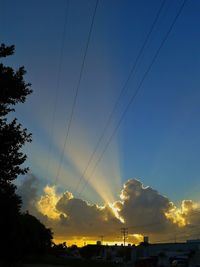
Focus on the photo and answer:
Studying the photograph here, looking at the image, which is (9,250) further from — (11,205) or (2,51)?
(2,51)

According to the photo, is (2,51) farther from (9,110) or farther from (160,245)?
(160,245)

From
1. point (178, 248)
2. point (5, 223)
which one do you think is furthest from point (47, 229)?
point (5, 223)

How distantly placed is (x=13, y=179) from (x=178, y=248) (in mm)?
134100

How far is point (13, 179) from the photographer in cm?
2786

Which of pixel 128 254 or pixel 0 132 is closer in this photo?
pixel 0 132

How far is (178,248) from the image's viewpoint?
15512cm

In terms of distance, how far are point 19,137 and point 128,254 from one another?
178655 mm

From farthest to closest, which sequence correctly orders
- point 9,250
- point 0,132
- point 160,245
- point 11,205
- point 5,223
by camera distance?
point 160,245, point 9,250, point 5,223, point 11,205, point 0,132

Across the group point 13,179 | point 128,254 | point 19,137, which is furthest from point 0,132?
point 128,254

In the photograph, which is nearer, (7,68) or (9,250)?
(7,68)

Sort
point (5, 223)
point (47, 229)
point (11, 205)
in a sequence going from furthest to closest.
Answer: point (47, 229) < point (5, 223) < point (11, 205)

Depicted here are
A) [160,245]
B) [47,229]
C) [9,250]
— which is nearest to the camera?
[9,250]

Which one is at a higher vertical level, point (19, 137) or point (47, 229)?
point (47, 229)

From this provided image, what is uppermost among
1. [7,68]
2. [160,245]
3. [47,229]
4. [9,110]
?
[160,245]
